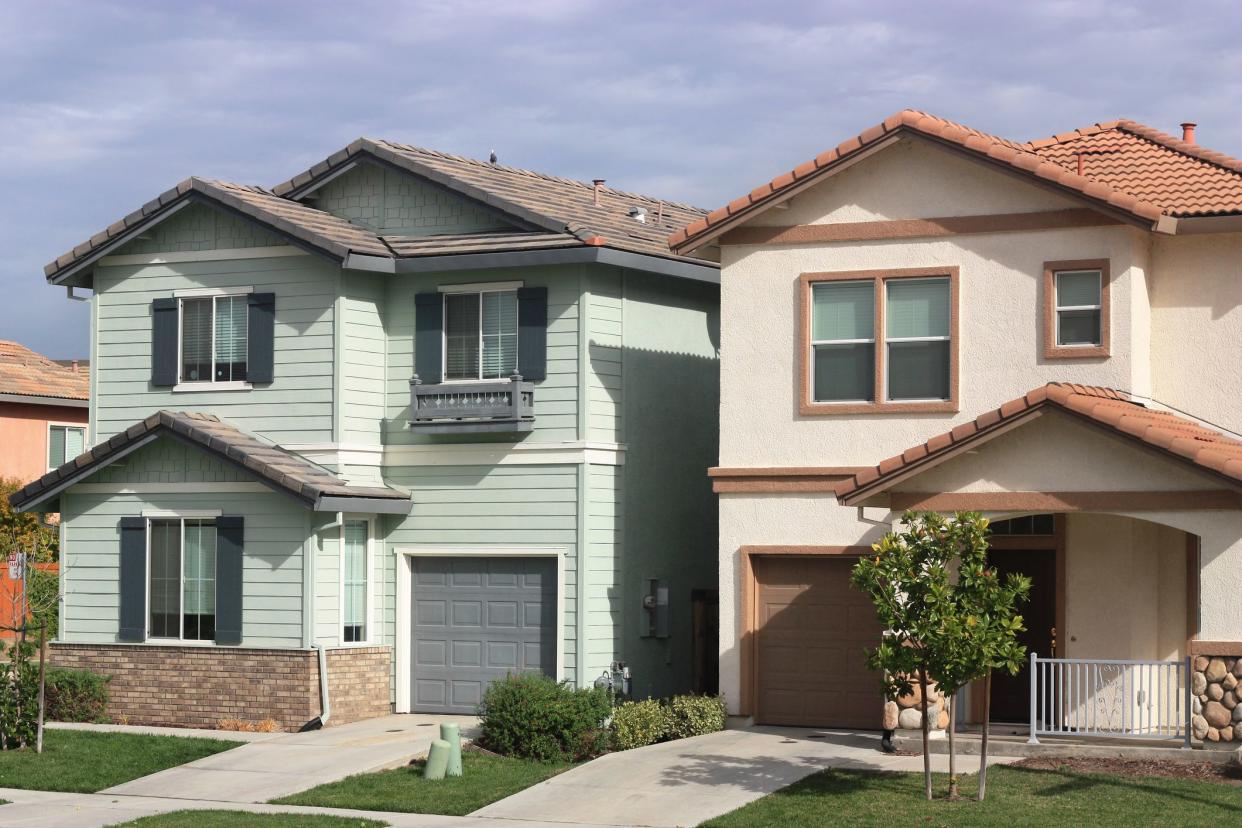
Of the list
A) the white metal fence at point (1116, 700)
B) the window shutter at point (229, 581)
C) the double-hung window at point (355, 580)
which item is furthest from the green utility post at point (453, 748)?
the white metal fence at point (1116, 700)

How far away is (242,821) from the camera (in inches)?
653

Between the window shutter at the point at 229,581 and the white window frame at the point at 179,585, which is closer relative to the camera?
the window shutter at the point at 229,581

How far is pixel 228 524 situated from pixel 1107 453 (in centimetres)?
1093

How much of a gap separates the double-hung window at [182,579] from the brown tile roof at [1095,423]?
8535 mm

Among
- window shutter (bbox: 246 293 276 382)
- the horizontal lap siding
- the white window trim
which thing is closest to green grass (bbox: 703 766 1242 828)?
the white window trim

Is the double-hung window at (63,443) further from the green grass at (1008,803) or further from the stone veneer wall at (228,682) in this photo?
the green grass at (1008,803)

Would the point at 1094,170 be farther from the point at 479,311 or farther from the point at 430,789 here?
the point at 430,789

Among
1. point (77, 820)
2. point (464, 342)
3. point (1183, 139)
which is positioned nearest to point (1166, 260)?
point (1183, 139)

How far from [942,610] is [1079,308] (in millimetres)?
5706

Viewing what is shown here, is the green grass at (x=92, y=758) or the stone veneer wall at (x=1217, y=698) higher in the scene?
the stone veneer wall at (x=1217, y=698)

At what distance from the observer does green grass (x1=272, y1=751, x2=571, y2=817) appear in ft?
57.0

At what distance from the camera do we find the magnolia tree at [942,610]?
1591cm

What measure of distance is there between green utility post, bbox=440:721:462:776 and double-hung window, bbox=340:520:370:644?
4.22m

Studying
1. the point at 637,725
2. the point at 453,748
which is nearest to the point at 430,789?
the point at 453,748
